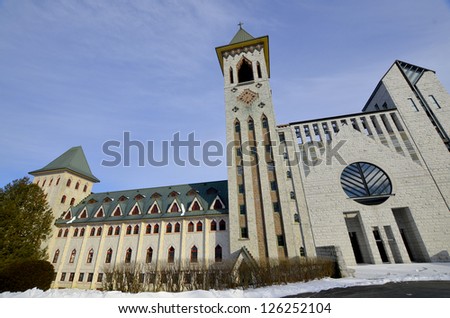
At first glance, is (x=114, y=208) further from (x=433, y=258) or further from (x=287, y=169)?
(x=433, y=258)

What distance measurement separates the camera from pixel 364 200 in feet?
82.2

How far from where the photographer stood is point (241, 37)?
36.1 m

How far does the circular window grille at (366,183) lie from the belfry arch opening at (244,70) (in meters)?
22.1

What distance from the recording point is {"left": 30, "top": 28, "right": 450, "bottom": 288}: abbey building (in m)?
22.8

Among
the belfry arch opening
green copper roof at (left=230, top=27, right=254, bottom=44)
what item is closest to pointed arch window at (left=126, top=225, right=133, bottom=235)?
the belfry arch opening

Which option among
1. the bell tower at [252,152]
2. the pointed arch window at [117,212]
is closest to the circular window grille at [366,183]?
the bell tower at [252,152]

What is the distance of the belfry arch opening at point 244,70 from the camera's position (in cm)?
3400

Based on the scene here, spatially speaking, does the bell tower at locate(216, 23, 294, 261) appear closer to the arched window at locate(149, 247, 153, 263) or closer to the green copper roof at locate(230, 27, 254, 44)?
the green copper roof at locate(230, 27, 254, 44)

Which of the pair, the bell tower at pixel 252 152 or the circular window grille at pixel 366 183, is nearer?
the bell tower at pixel 252 152

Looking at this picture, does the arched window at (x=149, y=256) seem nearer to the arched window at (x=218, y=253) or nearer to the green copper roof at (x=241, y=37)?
the arched window at (x=218, y=253)

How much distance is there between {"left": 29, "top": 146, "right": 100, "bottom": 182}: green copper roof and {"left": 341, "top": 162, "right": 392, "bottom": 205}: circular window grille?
47.4 metres

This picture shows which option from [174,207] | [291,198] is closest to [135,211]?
[174,207]
